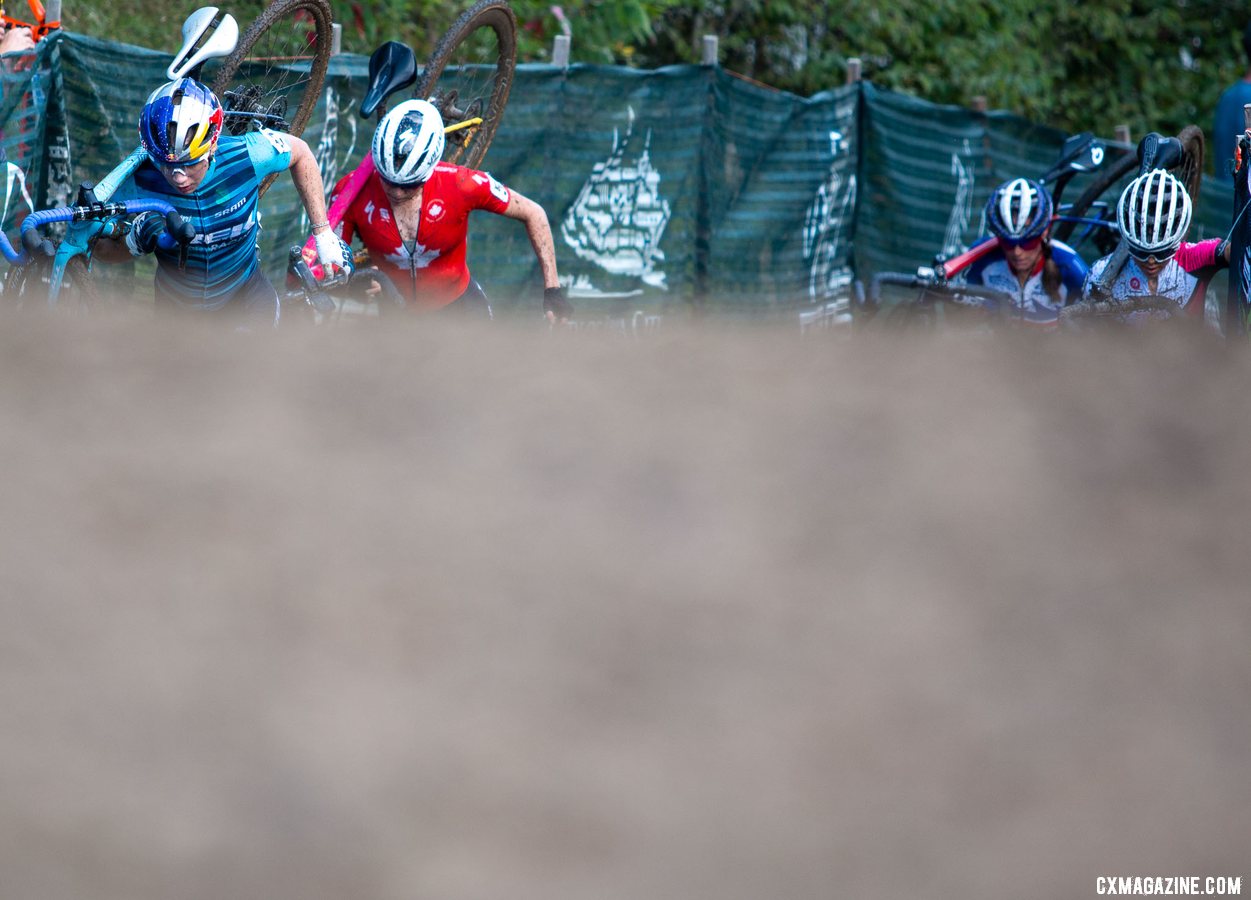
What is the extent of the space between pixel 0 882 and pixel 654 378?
2102 mm

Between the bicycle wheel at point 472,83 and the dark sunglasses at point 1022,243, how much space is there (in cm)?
299

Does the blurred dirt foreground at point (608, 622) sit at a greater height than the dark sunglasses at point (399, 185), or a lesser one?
lesser

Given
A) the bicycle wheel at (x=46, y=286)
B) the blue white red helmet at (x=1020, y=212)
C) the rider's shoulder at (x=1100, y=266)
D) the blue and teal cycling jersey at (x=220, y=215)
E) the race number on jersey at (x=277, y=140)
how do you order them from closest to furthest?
the bicycle wheel at (x=46, y=286)
the blue and teal cycling jersey at (x=220, y=215)
the race number on jersey at (x=277, y=140)
the rider's shoulder at (x=1100, y=266)
the blue white red helmet at (x=1020, y=212)

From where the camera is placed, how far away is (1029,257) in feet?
30.6

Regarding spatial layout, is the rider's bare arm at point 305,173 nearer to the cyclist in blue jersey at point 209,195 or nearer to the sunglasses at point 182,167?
the cyclist in blue jersey at point 209,195

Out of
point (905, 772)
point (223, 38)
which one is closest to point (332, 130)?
point (223, 38)

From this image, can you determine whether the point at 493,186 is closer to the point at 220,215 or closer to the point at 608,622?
the point at 220,215

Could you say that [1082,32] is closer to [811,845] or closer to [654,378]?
[654,378]

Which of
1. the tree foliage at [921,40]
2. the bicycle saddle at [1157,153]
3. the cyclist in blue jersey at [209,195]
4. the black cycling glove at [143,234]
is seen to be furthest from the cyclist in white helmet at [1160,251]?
the tree foliage at [921,40]

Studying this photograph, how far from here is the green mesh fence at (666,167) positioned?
8.35 m

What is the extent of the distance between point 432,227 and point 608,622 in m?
5.00

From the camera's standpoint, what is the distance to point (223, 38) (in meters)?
7.18

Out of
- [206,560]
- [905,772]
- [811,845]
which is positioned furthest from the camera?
[206,560]

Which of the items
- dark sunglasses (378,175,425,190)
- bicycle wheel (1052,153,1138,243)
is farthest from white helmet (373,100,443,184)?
bicycle wheel (1052,153,1138,243)
